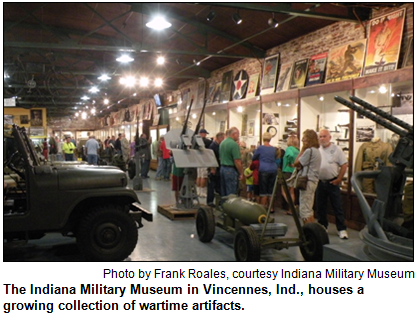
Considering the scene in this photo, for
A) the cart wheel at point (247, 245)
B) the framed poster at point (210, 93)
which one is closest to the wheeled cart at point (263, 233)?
the cart wheel at point (247, 245)

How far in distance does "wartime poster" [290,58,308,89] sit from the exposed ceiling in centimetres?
72

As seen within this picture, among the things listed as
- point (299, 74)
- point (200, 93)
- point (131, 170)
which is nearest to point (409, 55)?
point (299, 74)

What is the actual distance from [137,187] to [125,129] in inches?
655

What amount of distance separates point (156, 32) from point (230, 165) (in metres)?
5.42

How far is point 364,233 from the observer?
3512 millimetres

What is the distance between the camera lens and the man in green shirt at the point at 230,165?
753 centimetres

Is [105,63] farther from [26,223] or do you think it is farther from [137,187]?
[26,223]

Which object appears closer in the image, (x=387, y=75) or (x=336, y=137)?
(x=387, y=75)

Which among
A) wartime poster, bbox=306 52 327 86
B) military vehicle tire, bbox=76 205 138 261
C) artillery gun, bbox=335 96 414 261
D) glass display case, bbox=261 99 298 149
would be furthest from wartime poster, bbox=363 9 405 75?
military vehicle tire, bbox=76 205 138 261

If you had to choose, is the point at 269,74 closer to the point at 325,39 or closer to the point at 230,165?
the point at 325,39

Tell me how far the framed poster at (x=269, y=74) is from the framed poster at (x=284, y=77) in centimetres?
19

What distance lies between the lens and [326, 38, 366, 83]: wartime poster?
7441 millimetres

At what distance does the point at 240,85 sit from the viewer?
38.9 feet

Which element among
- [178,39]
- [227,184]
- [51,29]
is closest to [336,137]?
[227,184]
